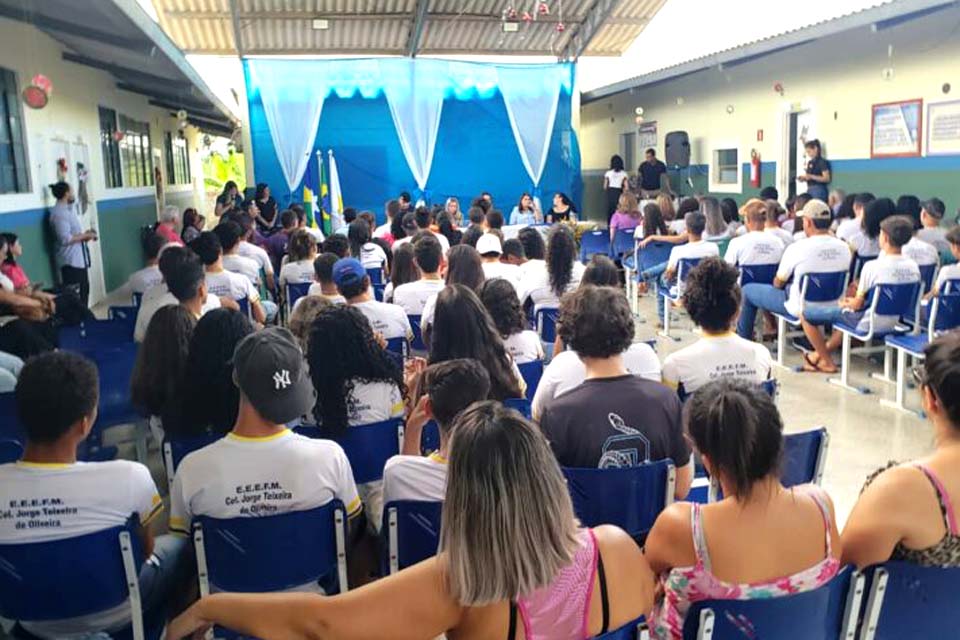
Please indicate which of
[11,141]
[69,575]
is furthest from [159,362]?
[11,141]

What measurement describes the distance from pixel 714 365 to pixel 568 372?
69 centimetres

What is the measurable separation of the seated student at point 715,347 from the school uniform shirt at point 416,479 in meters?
1.37

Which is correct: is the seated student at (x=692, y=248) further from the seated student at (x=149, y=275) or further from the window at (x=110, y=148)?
A: the window at (x=110, y=148)

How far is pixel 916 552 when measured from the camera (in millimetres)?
1842

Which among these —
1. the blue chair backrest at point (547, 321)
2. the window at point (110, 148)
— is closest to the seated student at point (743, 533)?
the blue chair backrest at point (547, 321)

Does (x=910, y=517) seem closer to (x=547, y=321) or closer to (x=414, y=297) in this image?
(x=547, y=321)

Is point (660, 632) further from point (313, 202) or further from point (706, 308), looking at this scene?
point (313, 202)

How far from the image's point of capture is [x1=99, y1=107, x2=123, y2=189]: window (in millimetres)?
11828

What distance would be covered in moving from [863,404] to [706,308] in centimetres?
245

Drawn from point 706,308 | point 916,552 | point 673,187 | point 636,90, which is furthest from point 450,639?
point 636,90

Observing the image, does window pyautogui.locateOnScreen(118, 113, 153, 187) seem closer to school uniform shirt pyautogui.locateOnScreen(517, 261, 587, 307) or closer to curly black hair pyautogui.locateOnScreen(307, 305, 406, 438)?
school uniform shirt pyautogui.locateOnScreen(517, 261, 587, 307)

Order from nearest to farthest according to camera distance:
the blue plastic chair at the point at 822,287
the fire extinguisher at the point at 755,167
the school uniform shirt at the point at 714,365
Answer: the school uniform shirt at the point at 714,365, the blue plastic chair at the point at 822,287, the fire extinguisher at the point at 755,167

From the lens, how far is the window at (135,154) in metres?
13.4

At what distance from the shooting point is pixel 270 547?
7.31ft
